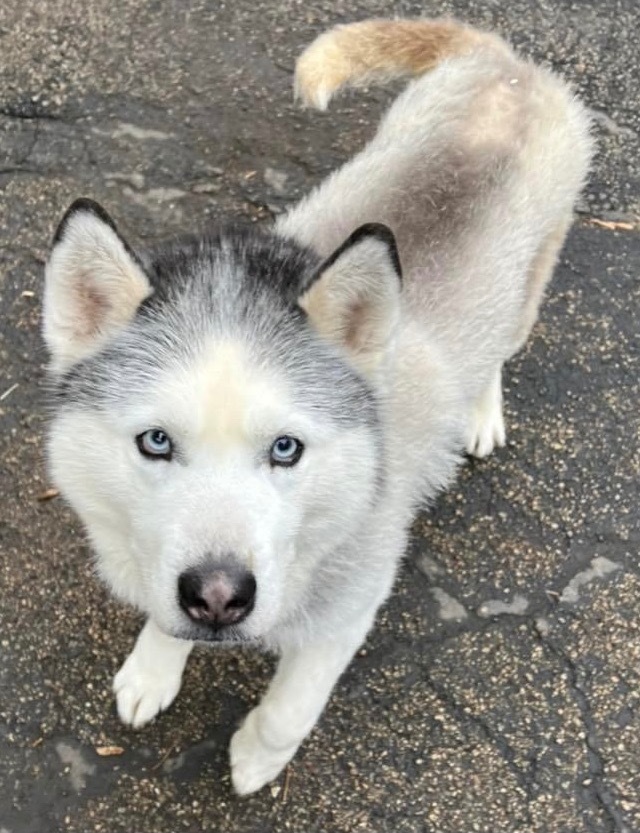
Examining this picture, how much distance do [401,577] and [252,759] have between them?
861 mm

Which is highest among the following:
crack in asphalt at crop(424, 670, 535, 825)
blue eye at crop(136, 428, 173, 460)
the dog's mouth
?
blue eye at crop(136, 428, 173, 460)

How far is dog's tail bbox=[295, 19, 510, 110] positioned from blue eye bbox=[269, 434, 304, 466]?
1.52 meters

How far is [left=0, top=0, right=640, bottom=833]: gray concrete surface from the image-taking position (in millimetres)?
3113

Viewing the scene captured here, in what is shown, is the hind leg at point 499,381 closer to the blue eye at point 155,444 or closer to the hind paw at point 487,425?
the hind paw at point 487,425

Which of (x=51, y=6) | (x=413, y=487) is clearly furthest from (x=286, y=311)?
(x=51, y=6)

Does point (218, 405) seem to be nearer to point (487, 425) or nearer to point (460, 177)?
point (460, 177)

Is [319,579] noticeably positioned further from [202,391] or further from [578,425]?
[578,425]

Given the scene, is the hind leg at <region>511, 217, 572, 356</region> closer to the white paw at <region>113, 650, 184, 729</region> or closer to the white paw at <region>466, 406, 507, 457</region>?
the white paw at <region>466, 406, 507, 457</region>

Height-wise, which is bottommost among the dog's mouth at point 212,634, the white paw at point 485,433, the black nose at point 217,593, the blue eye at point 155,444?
the white paw at point 485,433

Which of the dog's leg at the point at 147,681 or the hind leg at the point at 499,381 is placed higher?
the hind leg at the point at 499,381

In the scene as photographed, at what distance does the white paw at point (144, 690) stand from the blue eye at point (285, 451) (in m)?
1.20

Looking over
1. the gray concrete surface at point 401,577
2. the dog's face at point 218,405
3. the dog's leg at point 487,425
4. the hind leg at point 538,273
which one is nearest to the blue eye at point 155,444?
the dog's face at point 218,405

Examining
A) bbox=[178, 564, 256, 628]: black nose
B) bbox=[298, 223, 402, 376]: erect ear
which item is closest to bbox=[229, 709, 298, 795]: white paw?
bbox=[178, 564, 256, 628]: black nose

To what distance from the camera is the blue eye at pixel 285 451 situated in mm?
2164
